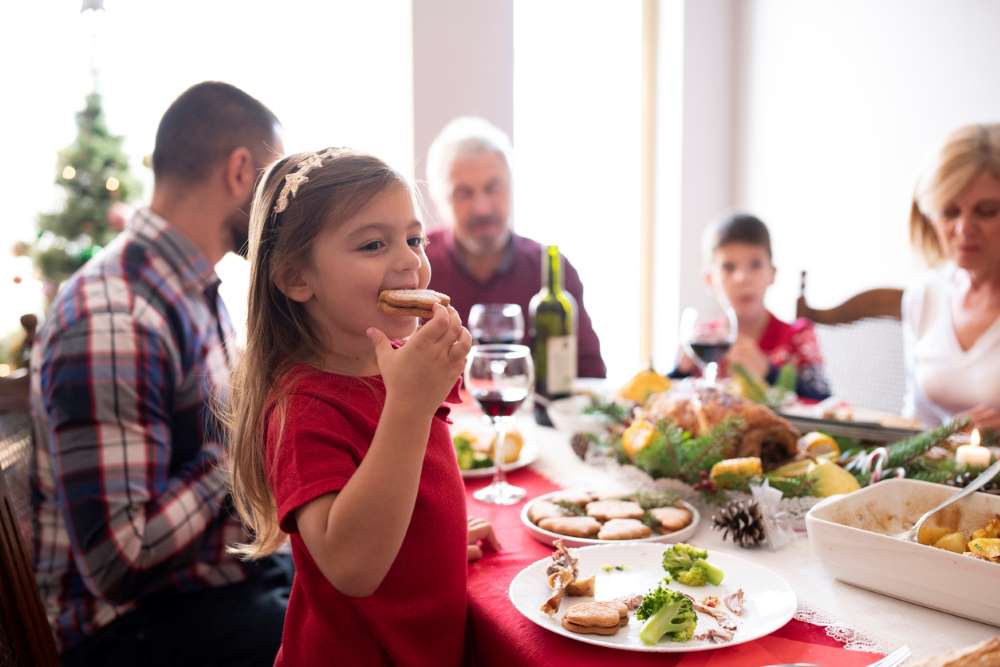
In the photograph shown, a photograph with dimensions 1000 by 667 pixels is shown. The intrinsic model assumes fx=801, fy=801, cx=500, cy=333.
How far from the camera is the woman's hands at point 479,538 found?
1066 mm

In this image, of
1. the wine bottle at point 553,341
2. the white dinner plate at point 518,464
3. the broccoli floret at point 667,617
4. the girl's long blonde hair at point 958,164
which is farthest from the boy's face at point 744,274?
the broccoli floret at point 667,617

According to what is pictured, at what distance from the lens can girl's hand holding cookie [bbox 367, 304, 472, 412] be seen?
2.66ft

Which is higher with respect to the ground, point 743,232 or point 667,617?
point 743,232

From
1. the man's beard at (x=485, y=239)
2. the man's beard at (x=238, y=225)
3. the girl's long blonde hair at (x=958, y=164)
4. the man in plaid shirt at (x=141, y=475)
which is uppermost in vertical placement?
the girl's long blonde hair at (x=958, y=164)

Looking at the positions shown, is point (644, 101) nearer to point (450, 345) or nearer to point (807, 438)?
point (807, 438)

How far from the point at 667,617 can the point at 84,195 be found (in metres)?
3.68

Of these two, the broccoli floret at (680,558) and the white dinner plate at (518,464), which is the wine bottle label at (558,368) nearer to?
the white dinner plate at (518,464)

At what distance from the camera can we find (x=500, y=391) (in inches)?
51.2

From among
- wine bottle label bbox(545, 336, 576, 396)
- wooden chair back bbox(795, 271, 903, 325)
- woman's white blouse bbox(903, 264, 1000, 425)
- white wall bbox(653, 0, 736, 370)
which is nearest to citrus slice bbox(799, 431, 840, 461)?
wine bottle label bbox(545, 336, 576, 396)

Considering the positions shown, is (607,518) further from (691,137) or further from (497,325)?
(691,137)

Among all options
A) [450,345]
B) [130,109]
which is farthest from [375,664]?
[130,109]

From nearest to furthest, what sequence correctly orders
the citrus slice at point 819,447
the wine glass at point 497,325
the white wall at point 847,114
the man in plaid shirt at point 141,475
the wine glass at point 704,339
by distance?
the citrus slice at point 819,447 → the man in plaid shirt at point 141,475 → the wine glass at point 704,339 → the wine glass at point 497,325 → the white wall at point 847,114

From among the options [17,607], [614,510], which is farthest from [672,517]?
→ [17,607]

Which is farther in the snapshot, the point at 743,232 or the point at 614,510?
the point at 743,232
